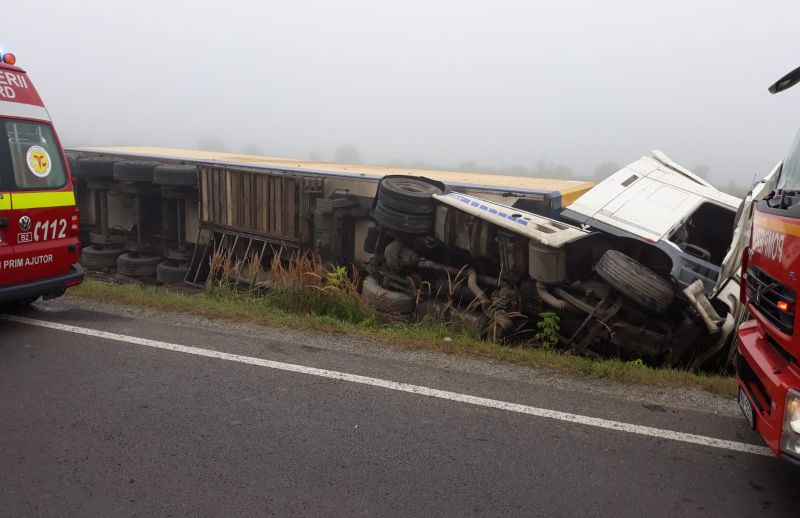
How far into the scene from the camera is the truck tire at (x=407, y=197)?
288 inches

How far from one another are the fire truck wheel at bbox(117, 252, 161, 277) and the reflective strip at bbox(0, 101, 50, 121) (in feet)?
18.2

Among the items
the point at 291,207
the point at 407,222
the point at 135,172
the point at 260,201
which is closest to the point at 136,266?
the point at 135,172

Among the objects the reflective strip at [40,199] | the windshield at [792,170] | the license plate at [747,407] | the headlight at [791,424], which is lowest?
the license plate at [747,407]

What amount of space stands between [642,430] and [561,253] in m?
2.50

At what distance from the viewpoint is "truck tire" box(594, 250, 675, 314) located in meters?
5.74

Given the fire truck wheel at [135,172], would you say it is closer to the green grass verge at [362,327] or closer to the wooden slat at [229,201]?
the wooden slat at [229,201]

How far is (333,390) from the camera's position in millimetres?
4449

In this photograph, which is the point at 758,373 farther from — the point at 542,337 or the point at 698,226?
the point at 698,226

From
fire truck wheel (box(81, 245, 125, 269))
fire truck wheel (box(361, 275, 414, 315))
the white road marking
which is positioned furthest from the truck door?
fire truck wheel (box(81, 245, 125, 269))

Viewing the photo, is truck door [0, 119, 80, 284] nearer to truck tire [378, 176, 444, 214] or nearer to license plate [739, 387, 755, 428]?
truck tire [378, 176, 444, 214]

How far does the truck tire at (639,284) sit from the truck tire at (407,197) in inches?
88.5

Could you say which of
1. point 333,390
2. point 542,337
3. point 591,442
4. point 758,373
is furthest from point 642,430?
point 542,337

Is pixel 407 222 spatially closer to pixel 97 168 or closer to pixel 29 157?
pixel 29 157

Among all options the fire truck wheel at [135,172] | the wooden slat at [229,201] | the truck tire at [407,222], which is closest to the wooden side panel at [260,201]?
the wooden slat at [229,201]
